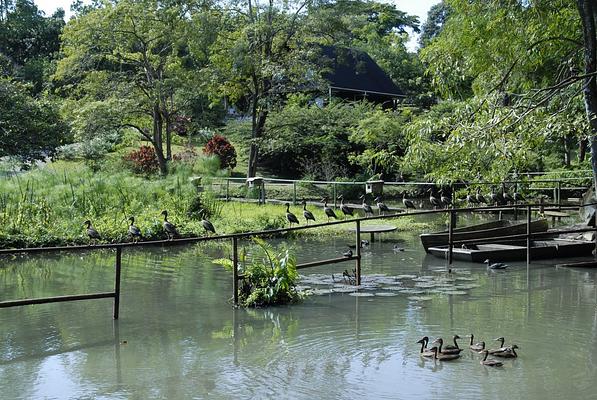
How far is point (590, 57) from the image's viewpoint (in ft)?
46.5

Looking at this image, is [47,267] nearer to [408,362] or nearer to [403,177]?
[408,362]

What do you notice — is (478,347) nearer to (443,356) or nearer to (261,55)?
(443,356)

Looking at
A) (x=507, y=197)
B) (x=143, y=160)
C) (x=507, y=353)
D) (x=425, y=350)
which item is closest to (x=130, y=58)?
(x=143, y=160)

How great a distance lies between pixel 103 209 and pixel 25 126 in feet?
32.0

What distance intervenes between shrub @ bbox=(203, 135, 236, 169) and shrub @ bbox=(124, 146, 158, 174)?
3020mm

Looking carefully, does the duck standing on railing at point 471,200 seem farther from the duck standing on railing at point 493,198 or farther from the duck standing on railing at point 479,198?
the duck standing on railing at point 493,198

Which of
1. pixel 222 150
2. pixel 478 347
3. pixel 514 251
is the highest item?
pixel 222 150

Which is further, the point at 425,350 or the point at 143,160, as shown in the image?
the point at 143,160

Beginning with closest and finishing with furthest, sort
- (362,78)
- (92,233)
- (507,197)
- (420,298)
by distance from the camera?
(420,298) < (92,233) < (507,197) < (362,78)

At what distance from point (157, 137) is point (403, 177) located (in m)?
11.3

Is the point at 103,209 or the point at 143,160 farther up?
the point at 143,160

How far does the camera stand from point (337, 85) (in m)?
47.6

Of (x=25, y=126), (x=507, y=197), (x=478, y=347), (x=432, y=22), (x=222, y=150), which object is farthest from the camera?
(x=432, y=22)

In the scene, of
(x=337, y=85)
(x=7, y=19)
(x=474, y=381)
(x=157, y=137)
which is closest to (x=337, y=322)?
(x=474, y=381)
